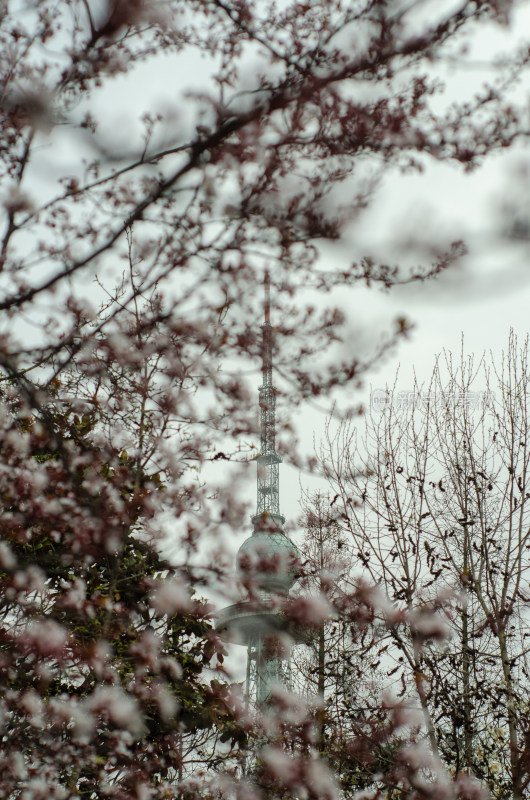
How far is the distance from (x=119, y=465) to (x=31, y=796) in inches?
93.4

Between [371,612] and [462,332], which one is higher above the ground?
[462,332]

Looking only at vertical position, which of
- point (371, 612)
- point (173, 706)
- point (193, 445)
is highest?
point (193, 445)

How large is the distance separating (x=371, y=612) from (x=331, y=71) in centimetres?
445

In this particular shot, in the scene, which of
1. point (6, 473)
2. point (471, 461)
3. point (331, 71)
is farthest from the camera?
point (471, 461)

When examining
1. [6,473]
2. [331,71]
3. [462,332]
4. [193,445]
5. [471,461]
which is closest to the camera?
[331,71]

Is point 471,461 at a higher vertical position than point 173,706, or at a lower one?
higher

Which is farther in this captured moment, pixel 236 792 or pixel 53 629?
pixel 236 792

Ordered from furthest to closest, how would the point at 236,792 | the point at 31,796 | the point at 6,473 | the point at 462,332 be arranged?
the point at 462,332
the point at 236,792
the point at 6,473
the point at 31,796

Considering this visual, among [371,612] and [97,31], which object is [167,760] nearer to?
[371,612]

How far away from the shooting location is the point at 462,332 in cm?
907

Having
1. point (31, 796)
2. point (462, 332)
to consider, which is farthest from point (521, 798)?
point (462, 332)

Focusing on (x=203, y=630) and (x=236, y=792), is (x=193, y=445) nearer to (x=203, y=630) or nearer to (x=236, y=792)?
(x=203, y=630)

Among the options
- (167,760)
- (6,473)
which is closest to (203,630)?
(167,760)

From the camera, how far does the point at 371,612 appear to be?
18.8 feet
